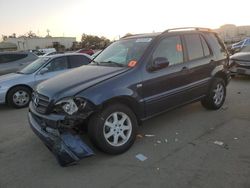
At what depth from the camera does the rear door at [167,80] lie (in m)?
4.39

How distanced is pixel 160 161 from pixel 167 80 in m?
1.51

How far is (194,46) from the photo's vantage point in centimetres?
533

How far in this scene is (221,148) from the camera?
404 centimetres

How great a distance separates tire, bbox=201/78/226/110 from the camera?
5.75 m

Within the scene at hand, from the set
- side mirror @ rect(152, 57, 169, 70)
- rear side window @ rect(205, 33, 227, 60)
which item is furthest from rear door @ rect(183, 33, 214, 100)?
side mirror @ rect(152, 57, 169, 70)

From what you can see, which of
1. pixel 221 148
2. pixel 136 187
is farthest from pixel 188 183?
pixel 221 148

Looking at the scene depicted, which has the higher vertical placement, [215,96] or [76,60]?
[76,60]

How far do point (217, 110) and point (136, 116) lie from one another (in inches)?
99.3

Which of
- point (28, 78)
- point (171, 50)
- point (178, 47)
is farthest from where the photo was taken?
point (28, 78)

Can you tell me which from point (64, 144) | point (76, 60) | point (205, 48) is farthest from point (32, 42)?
point (64, 144)

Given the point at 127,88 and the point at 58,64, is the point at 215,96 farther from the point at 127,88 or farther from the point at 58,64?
the point at 58,64

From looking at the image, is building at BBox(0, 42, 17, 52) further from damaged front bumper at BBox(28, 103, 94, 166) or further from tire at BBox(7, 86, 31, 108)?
damaged front bumper at BBox(28, 103, 94, 166)

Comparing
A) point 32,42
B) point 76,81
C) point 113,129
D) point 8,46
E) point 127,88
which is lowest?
point 113,129

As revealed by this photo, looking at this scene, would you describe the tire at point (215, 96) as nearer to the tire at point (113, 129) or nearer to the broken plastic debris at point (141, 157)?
the tire at point (113, 129)
